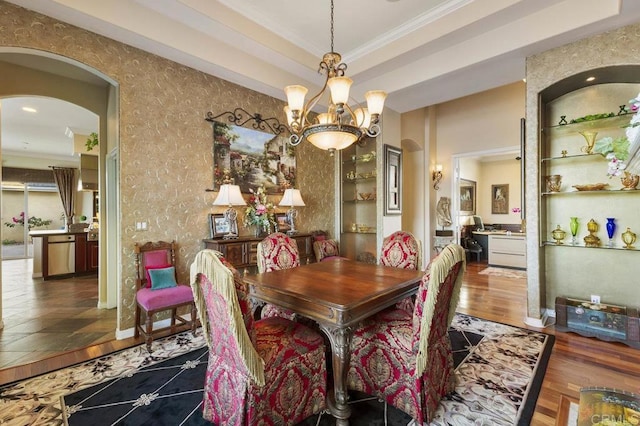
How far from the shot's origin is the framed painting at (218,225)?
3525 millimetres

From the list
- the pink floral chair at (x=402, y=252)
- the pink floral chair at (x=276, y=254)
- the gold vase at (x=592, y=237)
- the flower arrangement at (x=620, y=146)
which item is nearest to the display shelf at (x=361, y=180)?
the pink floral chair at (x=402, y=252)

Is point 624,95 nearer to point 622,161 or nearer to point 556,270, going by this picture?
point 556,270

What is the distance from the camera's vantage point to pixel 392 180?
15.6ft

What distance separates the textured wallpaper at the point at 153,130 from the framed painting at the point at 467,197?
6.24 metres

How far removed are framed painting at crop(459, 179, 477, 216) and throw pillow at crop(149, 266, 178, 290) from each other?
22.9 feet

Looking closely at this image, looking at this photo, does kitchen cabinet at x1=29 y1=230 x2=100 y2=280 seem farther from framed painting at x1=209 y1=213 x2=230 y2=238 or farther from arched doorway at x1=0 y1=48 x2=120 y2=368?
framed painting at x1=209 y1=213 x2=230 y2=238

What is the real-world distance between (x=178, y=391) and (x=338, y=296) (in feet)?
4.58

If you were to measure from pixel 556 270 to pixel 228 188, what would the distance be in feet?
13.5

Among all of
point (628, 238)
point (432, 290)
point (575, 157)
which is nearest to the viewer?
point (432, 290)

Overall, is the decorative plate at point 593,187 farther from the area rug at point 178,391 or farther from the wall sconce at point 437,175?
the wall sconce at point 437,175

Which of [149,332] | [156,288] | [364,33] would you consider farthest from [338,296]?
[364,33]

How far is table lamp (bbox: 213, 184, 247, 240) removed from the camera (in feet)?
11.2

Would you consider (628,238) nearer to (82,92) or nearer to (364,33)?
(364,33)

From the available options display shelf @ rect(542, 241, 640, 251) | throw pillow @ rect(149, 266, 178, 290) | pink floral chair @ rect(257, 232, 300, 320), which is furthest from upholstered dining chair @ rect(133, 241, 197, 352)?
display shelf @ rect(542, 241, 640, 251)
